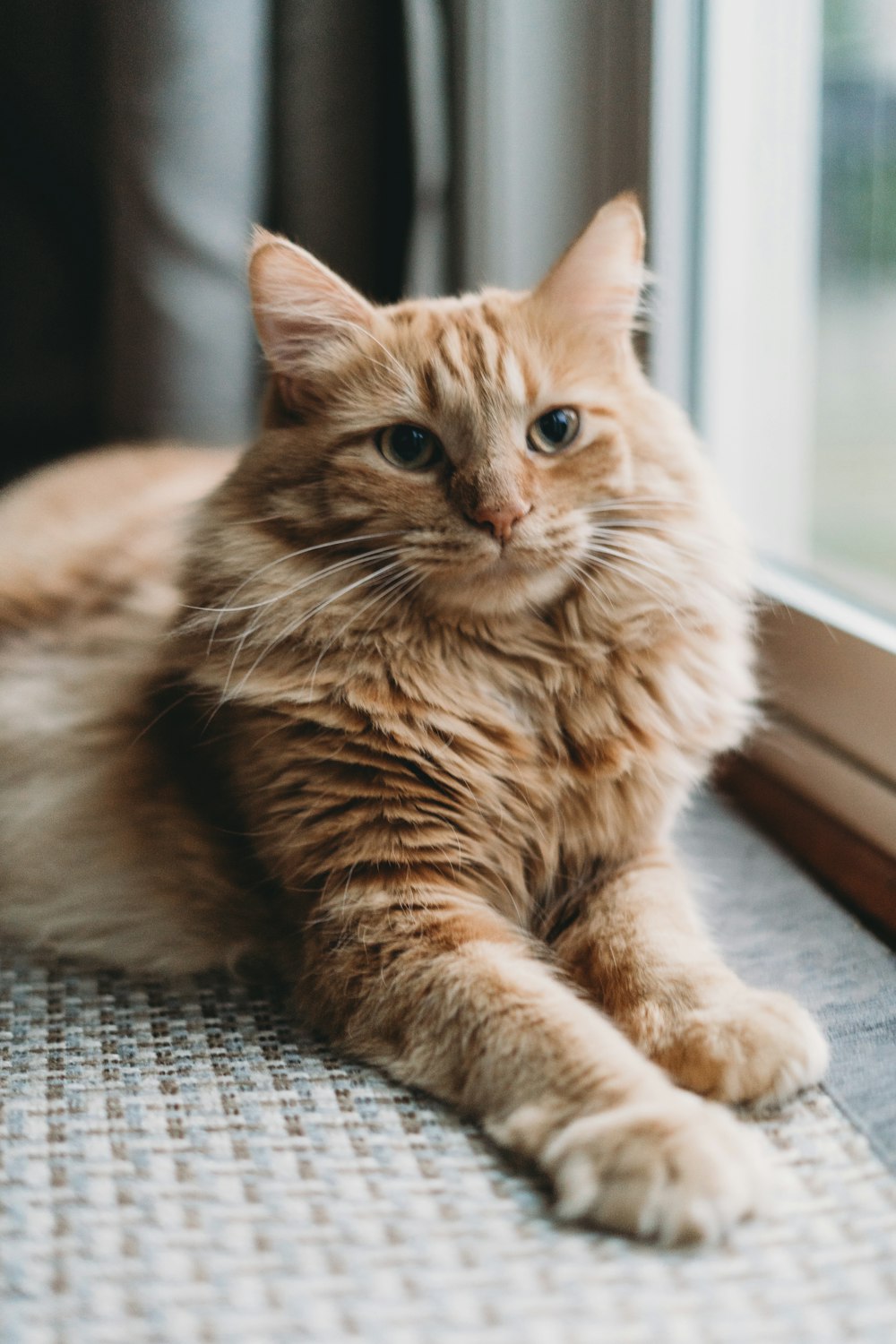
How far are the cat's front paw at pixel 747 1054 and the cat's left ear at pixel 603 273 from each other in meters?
0.81

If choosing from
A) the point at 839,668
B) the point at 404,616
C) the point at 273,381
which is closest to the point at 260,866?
the point at 404,616

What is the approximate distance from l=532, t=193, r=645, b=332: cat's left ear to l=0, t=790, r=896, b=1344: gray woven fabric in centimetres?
88

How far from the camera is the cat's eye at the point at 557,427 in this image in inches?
51.8

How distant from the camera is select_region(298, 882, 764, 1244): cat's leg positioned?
34.3 inches

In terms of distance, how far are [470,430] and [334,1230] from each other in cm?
78

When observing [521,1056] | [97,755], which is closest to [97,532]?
[97,755]

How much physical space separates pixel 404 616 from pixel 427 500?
0.13 meters

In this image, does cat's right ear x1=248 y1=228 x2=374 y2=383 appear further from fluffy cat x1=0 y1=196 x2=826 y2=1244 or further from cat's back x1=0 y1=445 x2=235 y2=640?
cat's back x1=0 y1=445 x2=235 y2=640

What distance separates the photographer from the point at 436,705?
4.13 ft

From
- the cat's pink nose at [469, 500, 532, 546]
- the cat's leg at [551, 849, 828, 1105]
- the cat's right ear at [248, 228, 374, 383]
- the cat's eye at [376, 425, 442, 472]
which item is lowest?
the cat's leg at [551, 849, 828, 1105]

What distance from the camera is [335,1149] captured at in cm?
98

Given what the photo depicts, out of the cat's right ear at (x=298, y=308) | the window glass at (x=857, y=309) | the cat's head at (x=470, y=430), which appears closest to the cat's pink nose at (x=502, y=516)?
the cat's head at (x=470, y=430)

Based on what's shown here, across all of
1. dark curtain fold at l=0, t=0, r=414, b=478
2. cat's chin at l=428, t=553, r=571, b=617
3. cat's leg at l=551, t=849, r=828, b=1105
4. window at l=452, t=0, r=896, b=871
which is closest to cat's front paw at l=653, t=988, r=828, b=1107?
cat's leg at l=551, t=849, r=828, b=1105

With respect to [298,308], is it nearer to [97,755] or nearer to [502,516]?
[502,516]
